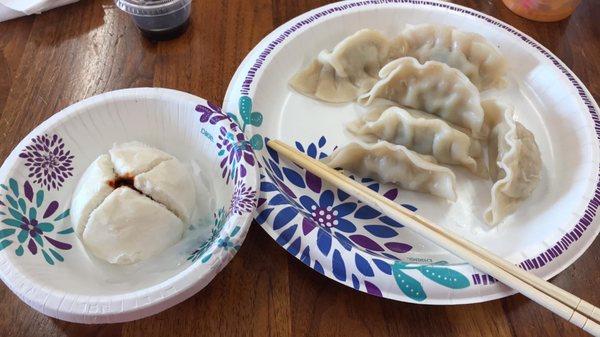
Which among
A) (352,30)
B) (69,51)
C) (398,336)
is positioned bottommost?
(398,336)

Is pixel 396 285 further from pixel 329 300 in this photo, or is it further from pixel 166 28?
pixel 166 28

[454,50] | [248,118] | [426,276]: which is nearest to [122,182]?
[248,118]

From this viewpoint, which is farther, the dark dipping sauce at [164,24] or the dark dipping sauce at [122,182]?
the dark dipping sauce at [164,24]

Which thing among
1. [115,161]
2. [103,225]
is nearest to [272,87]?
[115,161]

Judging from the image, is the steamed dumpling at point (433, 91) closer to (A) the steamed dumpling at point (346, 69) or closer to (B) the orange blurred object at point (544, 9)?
(A) the steamed dumpling at point (346, 69)

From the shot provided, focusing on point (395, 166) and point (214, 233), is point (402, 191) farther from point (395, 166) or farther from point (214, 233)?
point (214, 233)

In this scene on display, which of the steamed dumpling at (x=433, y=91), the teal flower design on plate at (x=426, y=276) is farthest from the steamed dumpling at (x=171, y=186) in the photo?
the steamed dumpling at (x=433, y=91)

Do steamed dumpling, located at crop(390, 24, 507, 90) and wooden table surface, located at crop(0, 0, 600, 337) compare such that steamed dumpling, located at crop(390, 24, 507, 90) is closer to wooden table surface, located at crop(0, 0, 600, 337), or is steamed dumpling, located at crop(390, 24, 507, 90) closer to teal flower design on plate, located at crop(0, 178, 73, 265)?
wooden table surface, located at crop(0, 0, 600, 337)
